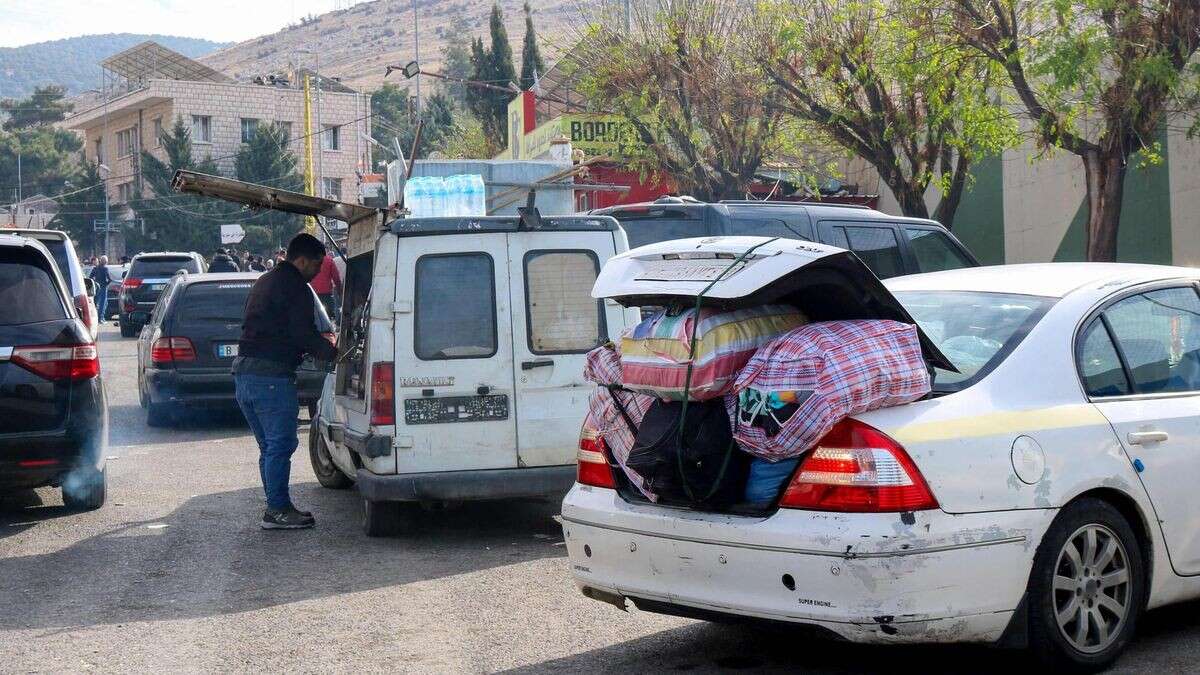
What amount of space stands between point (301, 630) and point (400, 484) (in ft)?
6.21

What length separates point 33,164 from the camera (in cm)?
10156

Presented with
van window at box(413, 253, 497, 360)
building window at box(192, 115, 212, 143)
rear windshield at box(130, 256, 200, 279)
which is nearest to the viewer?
van window at box(413, 253, 497, 360)

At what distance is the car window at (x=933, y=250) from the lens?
1182 cm

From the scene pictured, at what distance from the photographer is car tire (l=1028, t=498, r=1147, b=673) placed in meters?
4.79

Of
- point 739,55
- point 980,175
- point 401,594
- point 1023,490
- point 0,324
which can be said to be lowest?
point 401,594

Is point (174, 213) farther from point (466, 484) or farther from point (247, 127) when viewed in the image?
point (466, 484)

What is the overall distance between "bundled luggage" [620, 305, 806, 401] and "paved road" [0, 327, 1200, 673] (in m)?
0.92

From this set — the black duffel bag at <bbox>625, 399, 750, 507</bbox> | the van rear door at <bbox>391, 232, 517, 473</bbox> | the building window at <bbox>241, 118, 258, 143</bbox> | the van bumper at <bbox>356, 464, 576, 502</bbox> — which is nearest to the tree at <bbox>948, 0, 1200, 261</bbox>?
the van rear door at <bbox>391, 232, 517, 473</bbox>

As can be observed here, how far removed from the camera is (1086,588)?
196 inches

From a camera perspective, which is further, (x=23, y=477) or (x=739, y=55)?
(x=739, y=55)

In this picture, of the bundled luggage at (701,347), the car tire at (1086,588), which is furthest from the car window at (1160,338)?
the bundled luggage at (701,347)

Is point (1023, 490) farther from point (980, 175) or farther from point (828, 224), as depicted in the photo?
point (980, 175)

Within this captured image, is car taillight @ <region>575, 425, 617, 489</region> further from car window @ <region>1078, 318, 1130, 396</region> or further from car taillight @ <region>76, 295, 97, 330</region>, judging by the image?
car taillight @ <region>76, 295, 97, 330</region>

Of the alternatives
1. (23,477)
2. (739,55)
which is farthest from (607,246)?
(739,55)
